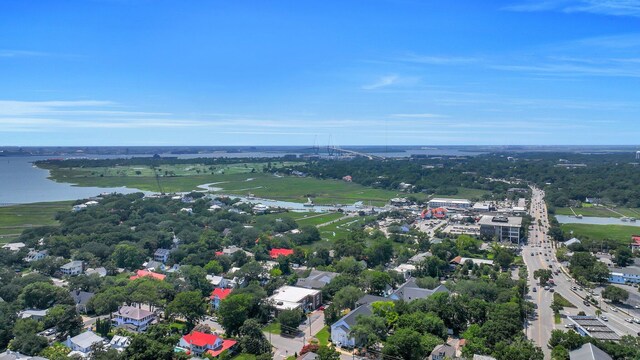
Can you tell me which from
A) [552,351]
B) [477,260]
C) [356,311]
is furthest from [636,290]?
[356,311]

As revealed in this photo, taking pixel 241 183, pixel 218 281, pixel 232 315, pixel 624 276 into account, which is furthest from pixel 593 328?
pixel 241 183

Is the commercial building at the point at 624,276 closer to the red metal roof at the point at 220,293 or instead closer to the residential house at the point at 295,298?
the residential house at the point at 295,298

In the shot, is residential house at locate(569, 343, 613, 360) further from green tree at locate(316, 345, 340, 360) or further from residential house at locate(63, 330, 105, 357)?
residential house at locate(63, 330, 105, 357)

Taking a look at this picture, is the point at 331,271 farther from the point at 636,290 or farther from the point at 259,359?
the point at 636,290

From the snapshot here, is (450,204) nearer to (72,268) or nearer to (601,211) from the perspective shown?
(601,211)

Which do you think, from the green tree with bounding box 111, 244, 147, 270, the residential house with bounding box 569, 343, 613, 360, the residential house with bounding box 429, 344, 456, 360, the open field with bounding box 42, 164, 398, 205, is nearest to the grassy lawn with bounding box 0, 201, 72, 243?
the green tree with bounding box 111, 244, 147, 270
